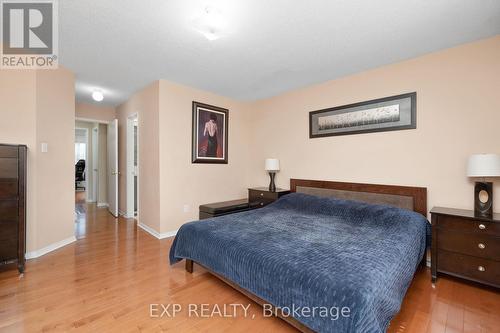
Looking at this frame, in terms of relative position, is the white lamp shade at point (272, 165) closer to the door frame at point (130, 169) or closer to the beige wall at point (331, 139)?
the beige wall at point (331, 139)

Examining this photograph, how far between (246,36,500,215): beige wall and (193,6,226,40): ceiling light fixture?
6.73 ft

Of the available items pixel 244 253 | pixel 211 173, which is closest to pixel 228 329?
pixel 244 253

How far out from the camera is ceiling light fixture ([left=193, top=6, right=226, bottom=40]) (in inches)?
71.8

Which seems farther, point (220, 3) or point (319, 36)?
point (319, 36)

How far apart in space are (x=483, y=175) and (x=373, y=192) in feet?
3.49

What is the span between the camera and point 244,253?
174cm

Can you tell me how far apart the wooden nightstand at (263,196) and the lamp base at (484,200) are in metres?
2.23

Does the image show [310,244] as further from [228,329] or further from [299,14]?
[299,14]

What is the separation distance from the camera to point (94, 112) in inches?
191

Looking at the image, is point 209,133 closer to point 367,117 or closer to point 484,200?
point 367,117

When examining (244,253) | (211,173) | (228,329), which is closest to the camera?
(228,329)

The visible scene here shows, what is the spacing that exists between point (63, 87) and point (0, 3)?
4.45 ft

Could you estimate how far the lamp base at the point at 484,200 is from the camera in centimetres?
207

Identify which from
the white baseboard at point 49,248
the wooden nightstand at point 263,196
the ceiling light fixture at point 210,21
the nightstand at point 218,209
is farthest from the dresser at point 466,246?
the white baseboard at point 49,248
